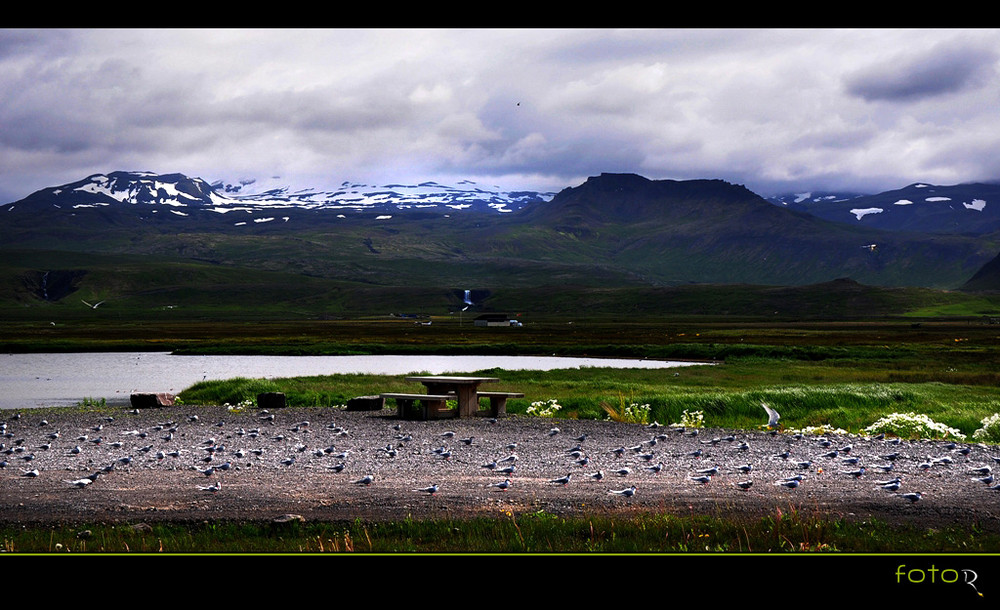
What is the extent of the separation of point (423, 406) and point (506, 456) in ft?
27.6

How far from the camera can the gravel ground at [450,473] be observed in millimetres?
12922

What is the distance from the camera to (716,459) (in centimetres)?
1816

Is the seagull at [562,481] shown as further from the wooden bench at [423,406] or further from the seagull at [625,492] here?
the wooden bench at [423,406]

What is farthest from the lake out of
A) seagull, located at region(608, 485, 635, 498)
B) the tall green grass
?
seagull, located at region(608, 485, 635, 498)

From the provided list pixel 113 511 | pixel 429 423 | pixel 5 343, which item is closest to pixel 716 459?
pixel 429 423

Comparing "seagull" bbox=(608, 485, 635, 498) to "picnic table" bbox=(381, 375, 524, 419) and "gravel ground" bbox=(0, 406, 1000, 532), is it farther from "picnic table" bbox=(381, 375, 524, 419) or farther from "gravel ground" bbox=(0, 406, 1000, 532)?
"picnic table" bbox=(381, 375, 524, 419)

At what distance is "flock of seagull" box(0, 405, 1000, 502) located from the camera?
51.7ft

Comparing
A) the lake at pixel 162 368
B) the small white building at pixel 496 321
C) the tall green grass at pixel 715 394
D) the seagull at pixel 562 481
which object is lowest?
the small white building at pixel 496 321

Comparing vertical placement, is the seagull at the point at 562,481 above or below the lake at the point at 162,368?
above

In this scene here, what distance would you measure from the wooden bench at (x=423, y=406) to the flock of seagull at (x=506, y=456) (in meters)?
2.16

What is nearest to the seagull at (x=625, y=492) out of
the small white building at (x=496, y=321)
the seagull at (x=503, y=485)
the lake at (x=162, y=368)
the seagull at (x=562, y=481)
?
the seagull at (x=562, y=481)

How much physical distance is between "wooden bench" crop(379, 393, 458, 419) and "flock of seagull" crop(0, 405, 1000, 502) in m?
2.16
